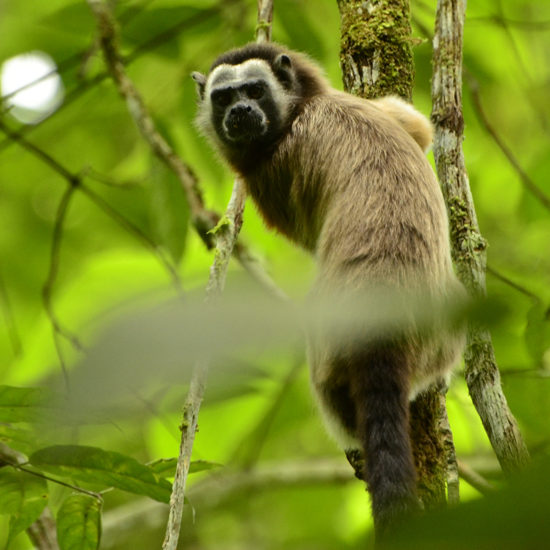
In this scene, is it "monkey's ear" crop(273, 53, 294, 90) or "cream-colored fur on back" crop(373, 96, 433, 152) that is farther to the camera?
"monkey's ear" crop(273, 53, 294, 90)

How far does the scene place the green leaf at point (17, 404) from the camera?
7.32 feet

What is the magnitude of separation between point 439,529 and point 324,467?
18.5 ft

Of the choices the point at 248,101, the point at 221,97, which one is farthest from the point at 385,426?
the point at 221,97

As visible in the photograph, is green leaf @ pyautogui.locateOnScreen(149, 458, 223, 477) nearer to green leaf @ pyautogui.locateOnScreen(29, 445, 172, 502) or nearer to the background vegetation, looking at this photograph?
green leaf @ pyautogui.locateOnScreen(29, 445, 172, 502)

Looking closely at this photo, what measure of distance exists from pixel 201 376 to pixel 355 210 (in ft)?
5.17

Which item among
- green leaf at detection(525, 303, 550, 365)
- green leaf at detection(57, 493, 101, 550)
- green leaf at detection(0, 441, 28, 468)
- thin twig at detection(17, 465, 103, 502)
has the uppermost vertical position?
green leaf at detection(525, 303, 550, 365)

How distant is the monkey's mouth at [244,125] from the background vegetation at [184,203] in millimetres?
550

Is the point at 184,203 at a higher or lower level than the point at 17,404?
higher

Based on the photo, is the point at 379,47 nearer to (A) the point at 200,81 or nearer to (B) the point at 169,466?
(A) the point at 200,81

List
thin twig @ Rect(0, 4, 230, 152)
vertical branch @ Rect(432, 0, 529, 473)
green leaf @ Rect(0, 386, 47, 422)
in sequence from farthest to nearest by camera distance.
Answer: thin twig @ Rect(0, 4, 230, 152)
vertical branch @ Rect(432, 0, 529, 473)
green leaf @ Rect(0, 386, 47, 422)

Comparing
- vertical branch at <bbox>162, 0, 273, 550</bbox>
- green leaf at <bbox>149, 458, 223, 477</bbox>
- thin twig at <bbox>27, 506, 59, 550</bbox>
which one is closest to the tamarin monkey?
vertical branch at <bbox>162, 0, 273, 550</bbox>

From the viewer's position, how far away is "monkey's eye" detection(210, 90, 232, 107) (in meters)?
4.81

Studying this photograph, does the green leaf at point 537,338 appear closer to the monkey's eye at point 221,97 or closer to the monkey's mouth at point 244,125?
the monkey's mouth at point 244,125

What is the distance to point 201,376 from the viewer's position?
205 centimetres
